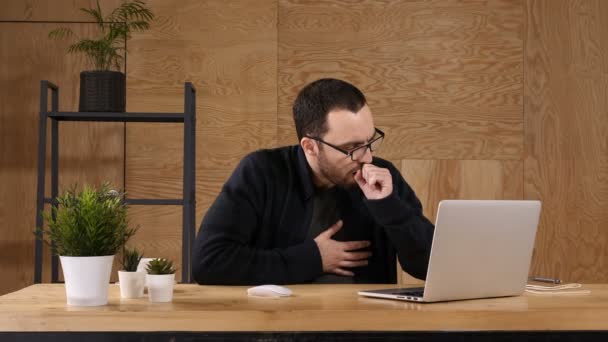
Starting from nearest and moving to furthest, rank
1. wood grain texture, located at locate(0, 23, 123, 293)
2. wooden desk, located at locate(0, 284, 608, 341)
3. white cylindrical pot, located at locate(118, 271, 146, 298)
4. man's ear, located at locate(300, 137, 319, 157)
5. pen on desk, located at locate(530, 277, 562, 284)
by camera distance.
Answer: wooden desk, located at locate(0, 284, 608, 341) < white cylindrical pot, located at locate(118, 271, 146, 298) < pen on desk, located at locate(530, 277, 562, 284) < man's ear, located at locate(300, 137, 319, 157) < wood grain texture, located at locate(0, 23, 123, 293)

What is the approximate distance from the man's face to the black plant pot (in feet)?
4.54

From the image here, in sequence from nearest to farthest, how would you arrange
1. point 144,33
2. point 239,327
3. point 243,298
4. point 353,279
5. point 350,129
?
point 239,327
point 243,298
point 350,129
point 353,279
point 144,33

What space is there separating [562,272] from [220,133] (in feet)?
5.93

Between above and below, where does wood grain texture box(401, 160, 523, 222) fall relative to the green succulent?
above

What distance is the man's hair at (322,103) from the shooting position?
2227 mm

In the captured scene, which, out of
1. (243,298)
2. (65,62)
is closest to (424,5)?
(65,62)

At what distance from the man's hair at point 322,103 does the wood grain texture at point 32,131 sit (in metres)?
1.65

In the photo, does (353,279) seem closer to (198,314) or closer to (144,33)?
(198,314)

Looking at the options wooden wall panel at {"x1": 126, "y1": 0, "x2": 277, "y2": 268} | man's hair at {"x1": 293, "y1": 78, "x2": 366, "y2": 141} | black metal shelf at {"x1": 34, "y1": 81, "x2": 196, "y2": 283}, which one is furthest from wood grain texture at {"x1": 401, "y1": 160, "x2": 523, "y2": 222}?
man's hair at {"x1": 293, "y1": 78, "x2": 366, "y2": 141}

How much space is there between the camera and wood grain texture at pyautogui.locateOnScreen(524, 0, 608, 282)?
3.77 meters

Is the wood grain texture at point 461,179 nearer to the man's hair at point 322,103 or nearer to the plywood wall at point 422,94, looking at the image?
the plywood wall at point 422,94

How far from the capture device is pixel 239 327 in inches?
52.3

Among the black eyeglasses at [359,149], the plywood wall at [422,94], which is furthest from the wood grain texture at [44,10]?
the black eyeglasses at [359,149]

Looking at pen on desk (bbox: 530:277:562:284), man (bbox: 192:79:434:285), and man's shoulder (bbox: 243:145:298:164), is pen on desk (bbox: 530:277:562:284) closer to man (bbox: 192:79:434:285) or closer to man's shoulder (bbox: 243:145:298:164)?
man (bbox: 192:79:434:285)
